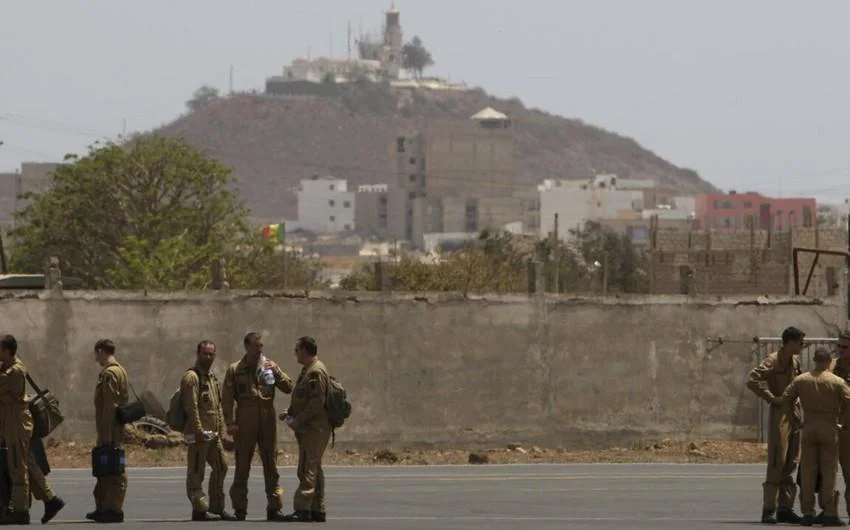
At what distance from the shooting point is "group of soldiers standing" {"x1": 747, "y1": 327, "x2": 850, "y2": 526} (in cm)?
1781

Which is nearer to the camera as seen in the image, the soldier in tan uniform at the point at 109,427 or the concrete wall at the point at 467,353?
the soldier in tan uniform at the point at 109,427

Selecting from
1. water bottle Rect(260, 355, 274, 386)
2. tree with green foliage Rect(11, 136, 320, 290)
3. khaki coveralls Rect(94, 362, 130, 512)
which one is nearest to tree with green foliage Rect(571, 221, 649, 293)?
tree with green foliage Rect(11, 136, 320, 290)

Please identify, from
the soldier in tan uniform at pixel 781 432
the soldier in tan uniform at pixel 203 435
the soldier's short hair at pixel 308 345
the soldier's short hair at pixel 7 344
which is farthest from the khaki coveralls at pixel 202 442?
the soldier in tan uniform at pixel 781 432

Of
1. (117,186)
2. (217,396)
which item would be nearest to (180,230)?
(117,186)

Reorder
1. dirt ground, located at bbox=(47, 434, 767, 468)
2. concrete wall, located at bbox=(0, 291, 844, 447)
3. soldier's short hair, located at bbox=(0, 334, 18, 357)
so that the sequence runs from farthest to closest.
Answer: concrete wall, located at bbox=(0, 291, 844, 447)
dirt ground, located at bbox=(47, 434, 767, 468)
soldier's short hair, located at bbox=(0, 334, 18, 357)

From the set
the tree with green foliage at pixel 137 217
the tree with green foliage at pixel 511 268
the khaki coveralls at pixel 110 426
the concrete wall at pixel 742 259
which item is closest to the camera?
the khaki coveralls at pixel 110 426

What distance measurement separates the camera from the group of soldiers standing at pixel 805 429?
1781 cm

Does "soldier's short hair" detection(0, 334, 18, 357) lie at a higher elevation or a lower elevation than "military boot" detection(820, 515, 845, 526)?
higher

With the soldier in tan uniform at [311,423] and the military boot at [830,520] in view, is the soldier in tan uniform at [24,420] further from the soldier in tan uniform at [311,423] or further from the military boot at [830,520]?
the military boot at [830,520]

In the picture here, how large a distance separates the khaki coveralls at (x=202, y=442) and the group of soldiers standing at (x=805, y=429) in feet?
15.0

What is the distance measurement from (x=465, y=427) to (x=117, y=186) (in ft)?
138

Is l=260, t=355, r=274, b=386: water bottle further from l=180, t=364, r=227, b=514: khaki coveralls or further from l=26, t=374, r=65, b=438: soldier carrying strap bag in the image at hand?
l=26, t=374, r=65, b=438: soldier carrying strap bag

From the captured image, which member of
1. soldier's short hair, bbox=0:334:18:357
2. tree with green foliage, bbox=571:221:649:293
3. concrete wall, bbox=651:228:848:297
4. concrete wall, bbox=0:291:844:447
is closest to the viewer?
soldier's short hair, bbox=0:334:18:357

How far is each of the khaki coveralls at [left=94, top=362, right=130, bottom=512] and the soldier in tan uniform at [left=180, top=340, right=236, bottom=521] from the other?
538mm
